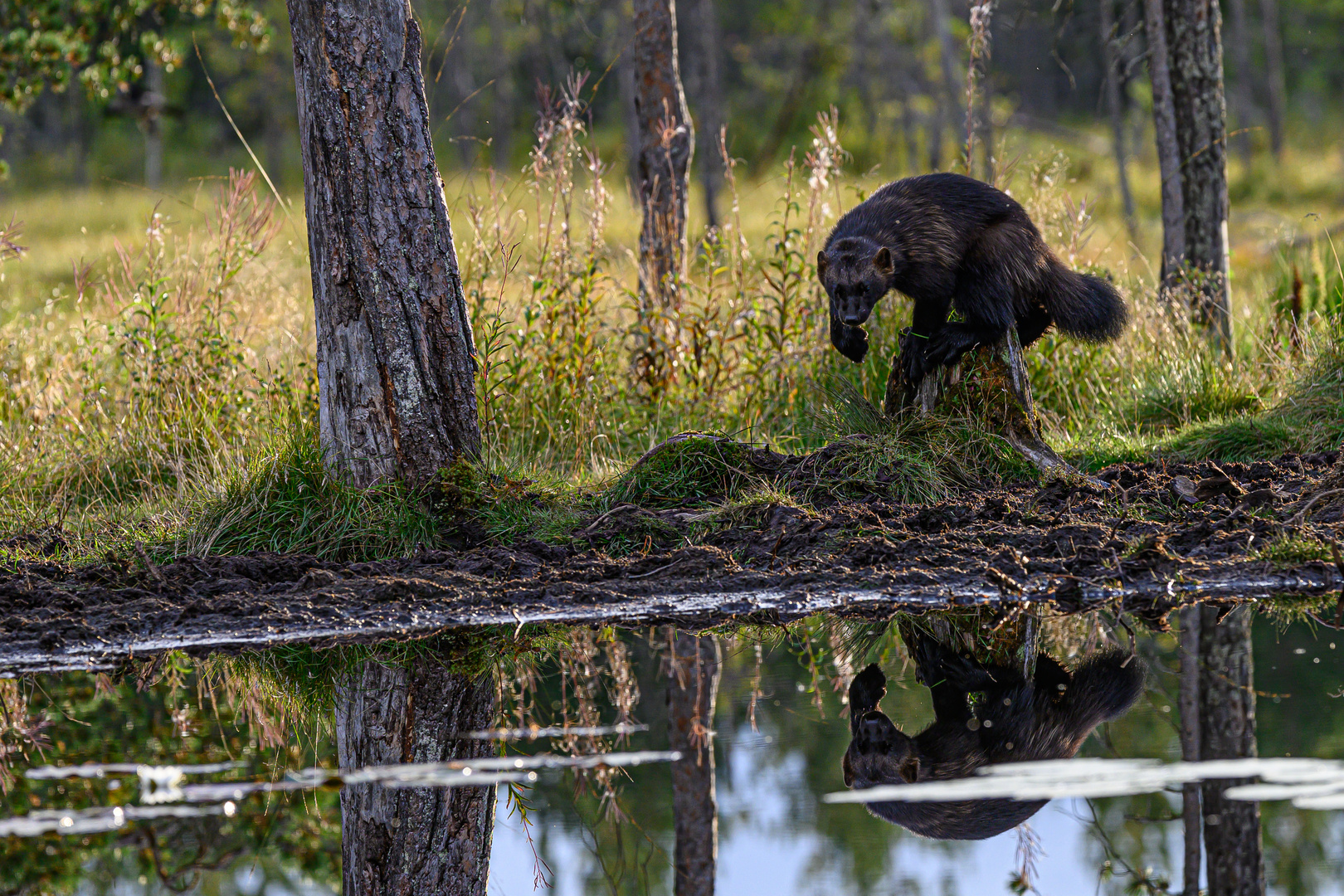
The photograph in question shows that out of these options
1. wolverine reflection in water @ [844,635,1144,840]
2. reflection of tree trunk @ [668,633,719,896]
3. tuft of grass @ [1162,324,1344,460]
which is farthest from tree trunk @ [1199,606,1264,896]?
tuft of grass @ [1162,324,1344,460]

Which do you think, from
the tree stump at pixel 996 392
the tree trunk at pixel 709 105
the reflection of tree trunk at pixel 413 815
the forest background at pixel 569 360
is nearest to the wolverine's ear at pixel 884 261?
the tree stump at pixel 996 392

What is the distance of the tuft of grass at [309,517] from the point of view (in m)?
5.58

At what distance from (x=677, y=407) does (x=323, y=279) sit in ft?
8.09

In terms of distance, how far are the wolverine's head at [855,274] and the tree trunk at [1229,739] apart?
2.12 m

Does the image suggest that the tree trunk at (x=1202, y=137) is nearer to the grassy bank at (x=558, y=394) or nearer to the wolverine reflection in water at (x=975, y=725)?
the grassy bank at (x=558, y=394)

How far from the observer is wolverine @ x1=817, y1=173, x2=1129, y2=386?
5.84m

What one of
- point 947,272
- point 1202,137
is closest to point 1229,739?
point 947,272

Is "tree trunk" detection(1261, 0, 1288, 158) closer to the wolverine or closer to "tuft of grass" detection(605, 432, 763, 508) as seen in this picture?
the wolverine

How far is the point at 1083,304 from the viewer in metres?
6.29

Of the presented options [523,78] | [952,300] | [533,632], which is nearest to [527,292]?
[952,300]

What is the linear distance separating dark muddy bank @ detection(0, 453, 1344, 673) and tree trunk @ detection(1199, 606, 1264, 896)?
267 millimetres

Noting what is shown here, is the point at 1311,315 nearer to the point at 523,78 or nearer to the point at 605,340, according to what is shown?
the point at 605,340

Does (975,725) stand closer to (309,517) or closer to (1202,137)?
(309,517)

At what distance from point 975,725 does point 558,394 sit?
4094 millimetres
